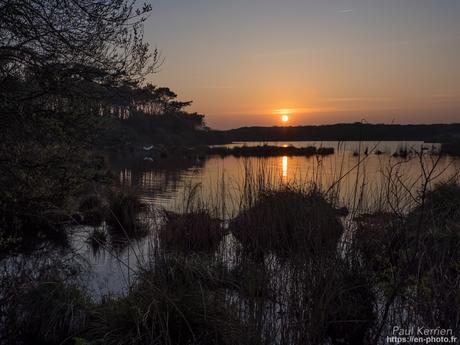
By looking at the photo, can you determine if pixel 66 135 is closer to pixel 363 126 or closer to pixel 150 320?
pixel 150 320

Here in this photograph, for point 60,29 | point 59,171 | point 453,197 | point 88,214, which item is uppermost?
point 60,29

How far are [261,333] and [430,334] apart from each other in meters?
1.60

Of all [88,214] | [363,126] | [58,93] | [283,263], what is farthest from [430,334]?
[88,214]

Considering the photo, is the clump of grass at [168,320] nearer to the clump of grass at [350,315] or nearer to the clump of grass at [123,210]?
the clump of grass at [350,315]

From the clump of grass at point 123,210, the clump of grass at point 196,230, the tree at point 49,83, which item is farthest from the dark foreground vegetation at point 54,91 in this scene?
the clump of grass at point 123,210

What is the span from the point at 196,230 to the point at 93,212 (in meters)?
5.42

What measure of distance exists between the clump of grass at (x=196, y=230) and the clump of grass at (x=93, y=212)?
4417 mm

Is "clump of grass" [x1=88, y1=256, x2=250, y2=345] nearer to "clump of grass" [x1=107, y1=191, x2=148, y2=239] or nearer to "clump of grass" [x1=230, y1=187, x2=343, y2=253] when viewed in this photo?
"clump of grass" [x1=230, y1=187, x2=343, y2=253]

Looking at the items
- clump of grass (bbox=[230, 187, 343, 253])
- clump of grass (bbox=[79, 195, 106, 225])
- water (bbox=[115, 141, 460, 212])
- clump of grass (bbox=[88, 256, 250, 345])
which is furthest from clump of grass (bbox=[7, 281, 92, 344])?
clump of grass (bbox=[79, 195, 106, 225])

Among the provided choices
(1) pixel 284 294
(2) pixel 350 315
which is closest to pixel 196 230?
(2) pixel 350 315

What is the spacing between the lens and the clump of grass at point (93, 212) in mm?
13347

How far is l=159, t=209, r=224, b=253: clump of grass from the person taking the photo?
8883 millimetres

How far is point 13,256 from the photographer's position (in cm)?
831

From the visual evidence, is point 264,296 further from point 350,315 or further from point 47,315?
point 47,315
